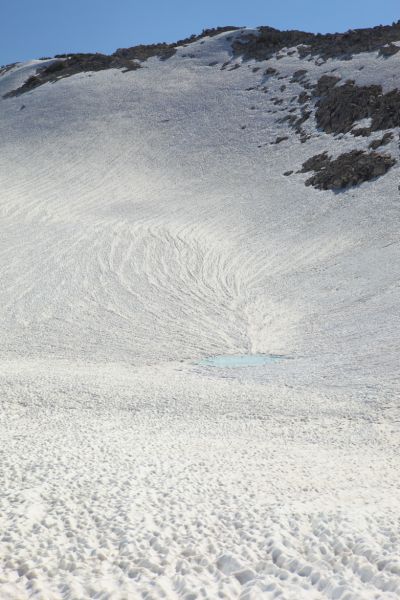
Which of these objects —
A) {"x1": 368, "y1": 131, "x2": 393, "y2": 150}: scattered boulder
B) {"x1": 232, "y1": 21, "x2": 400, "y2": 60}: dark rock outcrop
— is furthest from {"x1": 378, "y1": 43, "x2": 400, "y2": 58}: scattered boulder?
{"x1": 368, "y1": 131, "x2": 393, "y2": 150}: scattered boulder

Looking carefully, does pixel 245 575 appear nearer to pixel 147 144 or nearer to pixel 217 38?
pixel 147 144

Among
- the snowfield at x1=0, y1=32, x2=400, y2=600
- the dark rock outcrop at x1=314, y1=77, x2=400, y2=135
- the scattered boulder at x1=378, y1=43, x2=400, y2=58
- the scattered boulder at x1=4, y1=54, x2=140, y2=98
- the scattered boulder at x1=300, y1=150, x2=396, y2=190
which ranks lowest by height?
the snowfield at x1=0, y1=32, x2=400, y2=600

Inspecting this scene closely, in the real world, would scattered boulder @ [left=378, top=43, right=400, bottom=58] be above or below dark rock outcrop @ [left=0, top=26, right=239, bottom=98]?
below

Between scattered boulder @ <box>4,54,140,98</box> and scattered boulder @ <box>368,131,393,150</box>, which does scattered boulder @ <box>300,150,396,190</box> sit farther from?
scattered boulder @ <box>4,54,140,98</box>

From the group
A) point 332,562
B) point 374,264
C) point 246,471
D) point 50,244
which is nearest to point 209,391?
point 246,471

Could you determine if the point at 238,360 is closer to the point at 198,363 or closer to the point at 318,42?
the point at 198,363

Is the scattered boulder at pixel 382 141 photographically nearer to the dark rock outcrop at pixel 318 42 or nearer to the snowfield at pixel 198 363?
the snowfield at pixel 198 363

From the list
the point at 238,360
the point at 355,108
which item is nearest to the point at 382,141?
the point at 355,108
